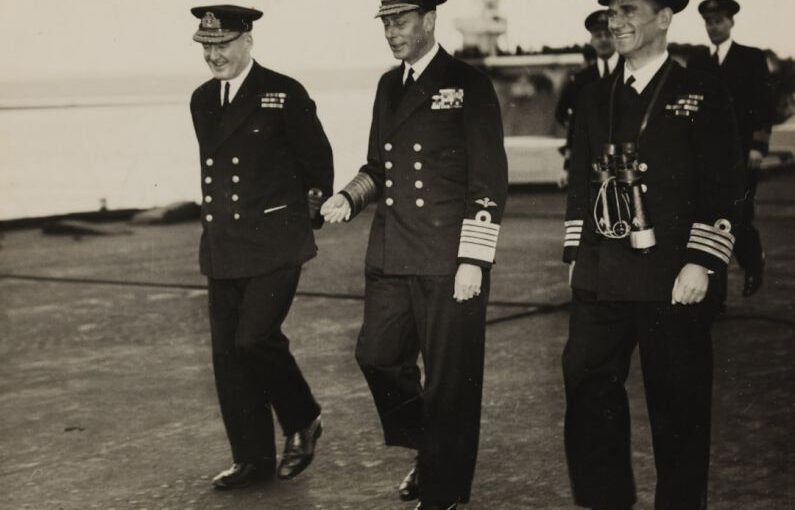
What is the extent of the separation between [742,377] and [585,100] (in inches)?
112

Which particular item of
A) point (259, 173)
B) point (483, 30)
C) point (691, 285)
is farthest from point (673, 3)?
point (483, 30)

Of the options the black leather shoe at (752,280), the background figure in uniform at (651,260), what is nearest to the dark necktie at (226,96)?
the background figure in uniform at (651,260)

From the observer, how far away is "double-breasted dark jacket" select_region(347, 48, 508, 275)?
4434 mm

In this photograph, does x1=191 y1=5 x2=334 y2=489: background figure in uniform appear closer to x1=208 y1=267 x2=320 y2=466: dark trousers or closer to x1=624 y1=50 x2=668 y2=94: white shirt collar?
x1=208 y1=267 x2=320 y2=466: dark trousers

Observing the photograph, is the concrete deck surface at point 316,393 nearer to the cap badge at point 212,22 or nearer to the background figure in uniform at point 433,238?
the background figure in uniform at point 433,238

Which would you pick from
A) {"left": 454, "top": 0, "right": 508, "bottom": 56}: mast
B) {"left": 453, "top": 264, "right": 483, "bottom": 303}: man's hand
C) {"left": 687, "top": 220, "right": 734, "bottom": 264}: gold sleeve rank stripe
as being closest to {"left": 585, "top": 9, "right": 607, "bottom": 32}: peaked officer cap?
{"left": 453, "top": 264, "right": 483, "bottom": 303}: man's hand

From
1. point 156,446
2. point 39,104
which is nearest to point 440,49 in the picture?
point 156,446

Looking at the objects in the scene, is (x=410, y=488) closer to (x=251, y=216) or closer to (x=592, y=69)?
(x=251, y=216)

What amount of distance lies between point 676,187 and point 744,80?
443cm

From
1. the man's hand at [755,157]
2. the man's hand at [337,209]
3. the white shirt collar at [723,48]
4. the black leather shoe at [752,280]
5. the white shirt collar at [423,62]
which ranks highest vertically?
the white shirt collar at [723,48]

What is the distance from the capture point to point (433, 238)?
14.9 ft

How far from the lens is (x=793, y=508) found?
4.61 meters

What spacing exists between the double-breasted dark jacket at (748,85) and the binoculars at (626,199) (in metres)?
4.32

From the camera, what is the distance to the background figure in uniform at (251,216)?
5066 mm
